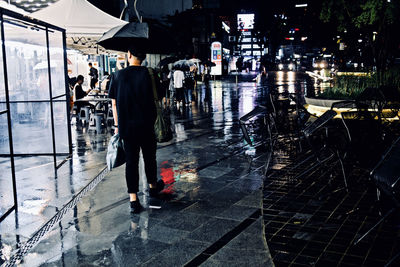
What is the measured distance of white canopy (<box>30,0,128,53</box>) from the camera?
10.9 metres

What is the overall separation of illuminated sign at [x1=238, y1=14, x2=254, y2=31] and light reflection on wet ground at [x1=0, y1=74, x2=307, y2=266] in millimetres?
84269

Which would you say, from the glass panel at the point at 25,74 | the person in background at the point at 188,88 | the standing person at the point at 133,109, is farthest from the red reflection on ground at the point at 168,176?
the person in background at the point at 188,88

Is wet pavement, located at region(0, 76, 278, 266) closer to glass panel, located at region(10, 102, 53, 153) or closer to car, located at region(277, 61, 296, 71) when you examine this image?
glass panel, located at region(10, 102, 53, 153)

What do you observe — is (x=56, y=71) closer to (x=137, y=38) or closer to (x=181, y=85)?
(x=181, y=85)

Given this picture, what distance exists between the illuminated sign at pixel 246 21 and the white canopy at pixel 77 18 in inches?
3228

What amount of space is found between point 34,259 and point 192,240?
62.9 inches

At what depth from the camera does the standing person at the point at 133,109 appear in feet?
17.2

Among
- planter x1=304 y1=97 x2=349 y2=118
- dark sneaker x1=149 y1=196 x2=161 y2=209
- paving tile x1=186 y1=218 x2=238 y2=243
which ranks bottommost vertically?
paving tile x1=186 y1=218 x2=238 y2=243

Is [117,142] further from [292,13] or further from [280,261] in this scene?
[292,13]

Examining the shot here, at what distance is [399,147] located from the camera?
395 cm

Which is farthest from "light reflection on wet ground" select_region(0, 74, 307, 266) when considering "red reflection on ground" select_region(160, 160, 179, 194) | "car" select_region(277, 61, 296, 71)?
"car" select_region(277, 61, 296, 71)

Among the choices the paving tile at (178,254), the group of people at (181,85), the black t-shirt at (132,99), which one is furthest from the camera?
the group of people at (181,85)

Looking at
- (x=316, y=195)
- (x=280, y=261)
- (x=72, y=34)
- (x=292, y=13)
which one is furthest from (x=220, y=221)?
(x=292, y=13)

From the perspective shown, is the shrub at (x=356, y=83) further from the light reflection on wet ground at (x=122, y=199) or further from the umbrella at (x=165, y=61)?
the umbrella at (x=165, y=61)
